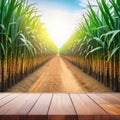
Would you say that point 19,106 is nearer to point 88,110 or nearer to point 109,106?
point 88,110

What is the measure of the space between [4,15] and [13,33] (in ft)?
1.17

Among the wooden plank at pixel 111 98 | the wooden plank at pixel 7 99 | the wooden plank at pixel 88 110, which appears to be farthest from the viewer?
the wooden plank at pixel 111 98

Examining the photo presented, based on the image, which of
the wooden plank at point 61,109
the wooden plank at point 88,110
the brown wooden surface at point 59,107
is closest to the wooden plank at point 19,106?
the brown wooden surface at point 59,107

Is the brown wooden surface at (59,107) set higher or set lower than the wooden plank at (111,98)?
higher

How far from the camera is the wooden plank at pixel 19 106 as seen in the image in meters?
1.95

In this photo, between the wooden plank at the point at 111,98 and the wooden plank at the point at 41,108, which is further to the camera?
the wooden plank at the point at 111,98

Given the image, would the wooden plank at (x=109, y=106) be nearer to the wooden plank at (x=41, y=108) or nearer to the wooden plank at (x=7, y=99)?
the wooden plank at (x=41, y=108)

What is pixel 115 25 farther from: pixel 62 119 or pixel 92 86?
pixel 62 119

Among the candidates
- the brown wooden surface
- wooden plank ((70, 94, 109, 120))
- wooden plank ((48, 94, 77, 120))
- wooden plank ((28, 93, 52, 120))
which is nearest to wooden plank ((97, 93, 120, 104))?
the brown wooden surface

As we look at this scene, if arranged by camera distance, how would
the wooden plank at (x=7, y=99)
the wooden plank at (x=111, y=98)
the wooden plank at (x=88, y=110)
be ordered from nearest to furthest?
the wooden plank at (x=88, y=110) < the wooden plank at (x=7, y=99) < the wooden plank at (x=111, y=98)

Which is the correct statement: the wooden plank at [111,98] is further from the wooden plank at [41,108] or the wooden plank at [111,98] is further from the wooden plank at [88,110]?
the wooden plank at [41,108]

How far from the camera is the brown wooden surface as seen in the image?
194 cm

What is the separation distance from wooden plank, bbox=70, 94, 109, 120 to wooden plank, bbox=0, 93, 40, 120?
0.29 meters

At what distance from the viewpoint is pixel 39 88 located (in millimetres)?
4516
